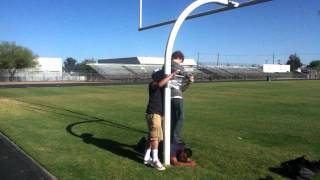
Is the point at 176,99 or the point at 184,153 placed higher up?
the point at 176,99

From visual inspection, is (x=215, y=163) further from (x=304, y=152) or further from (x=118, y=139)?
(x=118, y=139)

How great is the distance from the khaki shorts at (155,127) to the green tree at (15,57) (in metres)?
70.2

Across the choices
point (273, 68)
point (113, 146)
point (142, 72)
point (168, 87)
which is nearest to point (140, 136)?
point (113, 146)

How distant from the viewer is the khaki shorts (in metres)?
7.58

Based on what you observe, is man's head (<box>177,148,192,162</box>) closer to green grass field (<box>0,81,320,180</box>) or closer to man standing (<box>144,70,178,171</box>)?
green grass field (<box>0,81,320,180</box>)

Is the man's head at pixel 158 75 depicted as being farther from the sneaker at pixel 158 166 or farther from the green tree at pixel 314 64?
the green tree at pixel 314 64

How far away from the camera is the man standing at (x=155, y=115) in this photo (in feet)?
24.8

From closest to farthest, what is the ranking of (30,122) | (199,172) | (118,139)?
(199,172) < (118,139) < (30,122)

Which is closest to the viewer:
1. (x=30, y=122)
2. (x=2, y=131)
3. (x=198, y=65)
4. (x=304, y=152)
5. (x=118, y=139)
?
(x=304, y=152)

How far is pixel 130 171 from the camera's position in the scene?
729cm

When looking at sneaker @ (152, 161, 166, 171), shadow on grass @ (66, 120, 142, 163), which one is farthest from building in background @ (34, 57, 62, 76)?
sneaker @ (152, 161, 166, 171)

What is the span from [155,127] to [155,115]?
0.21 m

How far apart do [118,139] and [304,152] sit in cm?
411

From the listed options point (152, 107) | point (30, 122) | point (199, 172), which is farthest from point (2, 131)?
point (199, 172)
